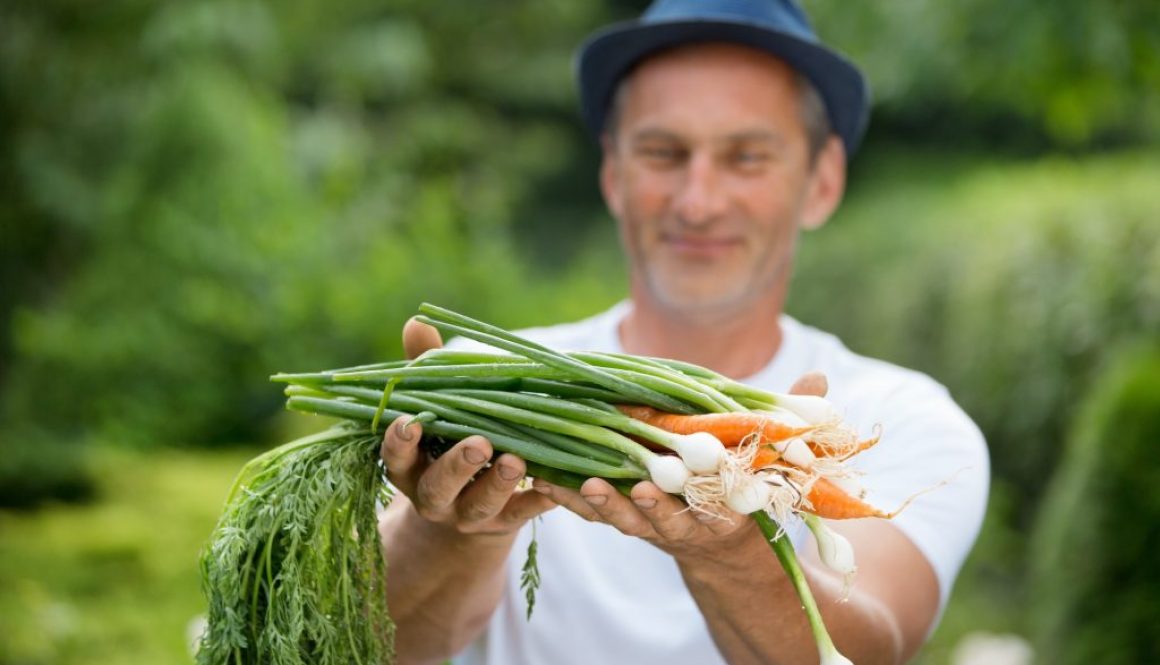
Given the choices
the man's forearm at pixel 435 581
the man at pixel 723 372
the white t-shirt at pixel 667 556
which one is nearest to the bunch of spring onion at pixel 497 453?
the man at pixel 723 372

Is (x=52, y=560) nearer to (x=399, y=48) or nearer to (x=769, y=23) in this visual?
(x=769, y=23)

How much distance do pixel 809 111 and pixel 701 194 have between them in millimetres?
406

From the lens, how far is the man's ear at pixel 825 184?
324cm

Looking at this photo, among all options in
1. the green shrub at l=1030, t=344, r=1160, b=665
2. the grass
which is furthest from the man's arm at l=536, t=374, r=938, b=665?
the grass

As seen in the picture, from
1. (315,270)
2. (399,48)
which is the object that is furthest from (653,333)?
(399,48)

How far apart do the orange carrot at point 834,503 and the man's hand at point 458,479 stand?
1.45ft

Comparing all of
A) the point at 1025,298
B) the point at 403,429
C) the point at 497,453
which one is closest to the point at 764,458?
the point at 497,453

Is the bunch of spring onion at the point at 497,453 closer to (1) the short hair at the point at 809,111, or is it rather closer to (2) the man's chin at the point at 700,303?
(2) the man's chin at the point at 700,303

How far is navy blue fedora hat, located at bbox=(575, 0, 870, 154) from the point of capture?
299cm

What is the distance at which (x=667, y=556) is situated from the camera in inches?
112

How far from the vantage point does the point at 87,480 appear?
31.3ft

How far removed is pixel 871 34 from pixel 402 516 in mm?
4046

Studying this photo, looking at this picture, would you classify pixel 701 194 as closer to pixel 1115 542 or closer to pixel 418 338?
pixel 418 338

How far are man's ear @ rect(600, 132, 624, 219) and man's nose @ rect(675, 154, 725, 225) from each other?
0.26 metres
